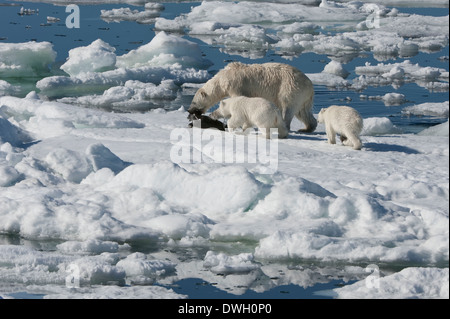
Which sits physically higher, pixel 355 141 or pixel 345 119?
pixel 345 119

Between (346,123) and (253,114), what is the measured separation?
0.87m

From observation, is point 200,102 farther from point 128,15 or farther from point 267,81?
point 128,15

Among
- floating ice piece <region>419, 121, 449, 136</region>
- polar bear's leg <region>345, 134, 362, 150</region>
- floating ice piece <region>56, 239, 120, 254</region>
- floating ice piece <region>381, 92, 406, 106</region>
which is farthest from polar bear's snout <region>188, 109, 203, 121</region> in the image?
floating ice piece <region>381, 92, 406, 106</region>

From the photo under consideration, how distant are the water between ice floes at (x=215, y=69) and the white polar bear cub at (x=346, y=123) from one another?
7.93 ft

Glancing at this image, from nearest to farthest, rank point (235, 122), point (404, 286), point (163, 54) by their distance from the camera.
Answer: point (404, 286), point (235, 122), point (163, 54)

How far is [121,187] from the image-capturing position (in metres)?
6.43

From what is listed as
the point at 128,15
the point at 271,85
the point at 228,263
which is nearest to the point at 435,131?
the point at 271,85

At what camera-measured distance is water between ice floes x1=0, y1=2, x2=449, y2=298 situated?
4.93 m

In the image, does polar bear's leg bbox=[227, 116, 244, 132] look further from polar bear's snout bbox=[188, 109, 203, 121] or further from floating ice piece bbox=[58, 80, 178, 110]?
floating ice piece bbox=[58, 80, 178, 110]

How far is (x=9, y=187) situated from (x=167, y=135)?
226 cm

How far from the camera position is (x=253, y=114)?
8016mm

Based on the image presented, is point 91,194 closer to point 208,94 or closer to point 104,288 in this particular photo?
point 104,288

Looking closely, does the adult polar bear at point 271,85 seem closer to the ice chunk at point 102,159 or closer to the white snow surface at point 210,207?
the white snow surface at point 210,207

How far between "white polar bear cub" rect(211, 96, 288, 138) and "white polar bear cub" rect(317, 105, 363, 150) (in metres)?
0.45
